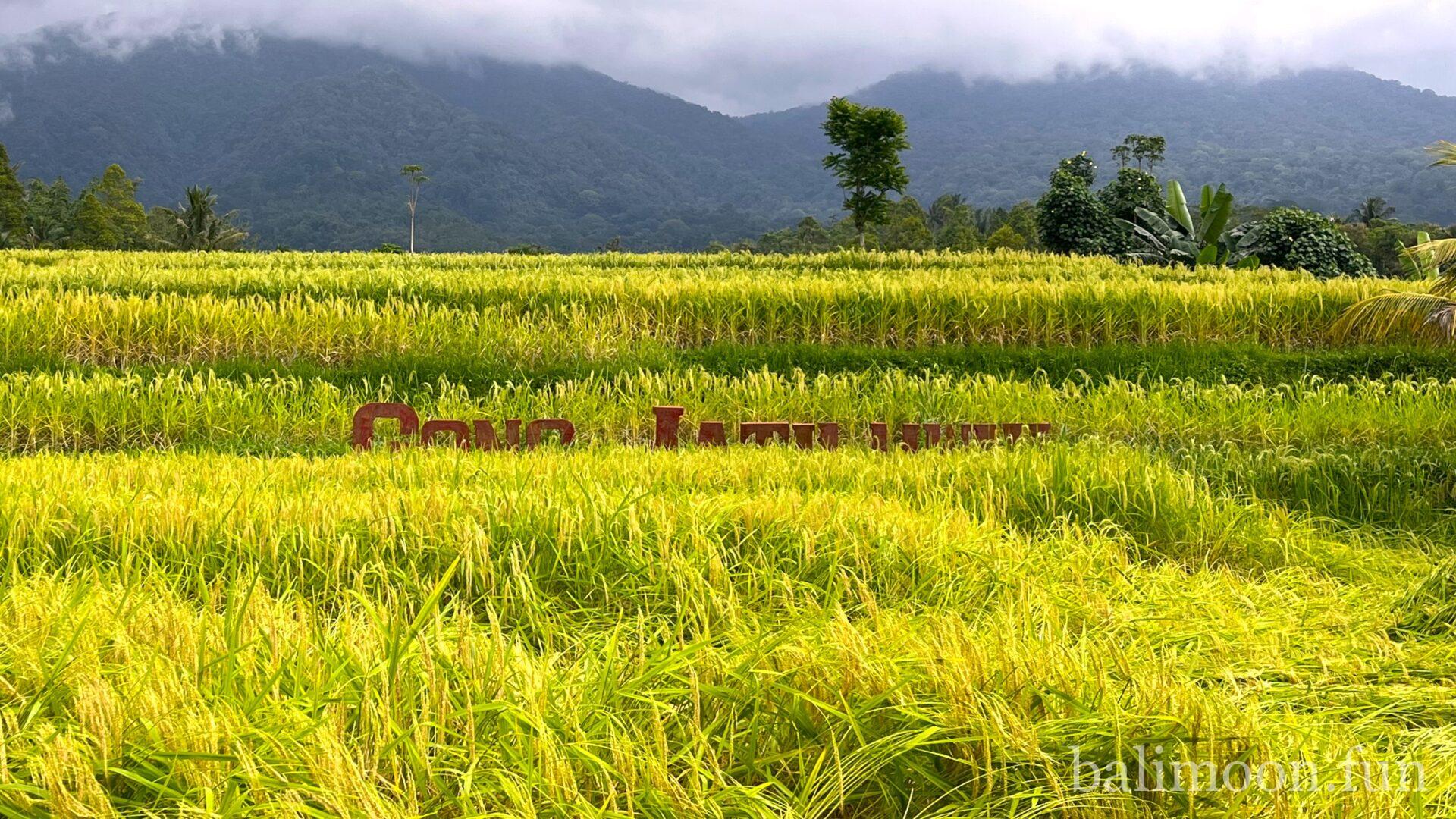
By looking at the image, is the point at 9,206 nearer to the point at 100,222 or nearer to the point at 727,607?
the point at 100,222

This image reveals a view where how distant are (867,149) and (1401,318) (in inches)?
999

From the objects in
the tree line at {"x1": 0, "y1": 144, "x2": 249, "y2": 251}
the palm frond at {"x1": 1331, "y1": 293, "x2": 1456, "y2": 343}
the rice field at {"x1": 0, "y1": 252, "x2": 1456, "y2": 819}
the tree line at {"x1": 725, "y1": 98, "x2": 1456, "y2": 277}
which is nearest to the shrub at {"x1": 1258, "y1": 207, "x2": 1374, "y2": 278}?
the tree line at {"x1": 725, "y1": 98, "x2": 1456, "y2": 277}

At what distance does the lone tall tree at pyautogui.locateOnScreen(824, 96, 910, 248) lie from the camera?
3312cm

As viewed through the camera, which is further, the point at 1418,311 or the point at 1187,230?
the point at 1187,230

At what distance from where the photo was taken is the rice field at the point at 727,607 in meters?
1.61

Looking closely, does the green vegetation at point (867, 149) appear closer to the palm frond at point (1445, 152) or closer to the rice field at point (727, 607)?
the palm frond at point (1445, 152)

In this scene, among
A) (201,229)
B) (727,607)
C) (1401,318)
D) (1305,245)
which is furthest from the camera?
(201,229)

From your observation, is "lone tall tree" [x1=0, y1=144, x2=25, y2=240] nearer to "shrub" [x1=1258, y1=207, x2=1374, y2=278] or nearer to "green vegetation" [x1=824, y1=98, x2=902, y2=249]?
"green vegetation" [x1=824, y1=98, x2=902, y2=249]

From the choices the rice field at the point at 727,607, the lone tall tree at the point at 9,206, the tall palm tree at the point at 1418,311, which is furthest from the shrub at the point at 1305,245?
the lone tall tree at the point at 9,206

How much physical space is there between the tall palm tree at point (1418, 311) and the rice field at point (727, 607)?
1172mm

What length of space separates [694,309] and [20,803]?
8290mm

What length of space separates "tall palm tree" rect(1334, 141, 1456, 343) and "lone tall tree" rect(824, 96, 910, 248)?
944 inches

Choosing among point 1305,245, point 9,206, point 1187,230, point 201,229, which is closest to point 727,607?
point 1187,230

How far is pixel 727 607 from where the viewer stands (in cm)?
266
